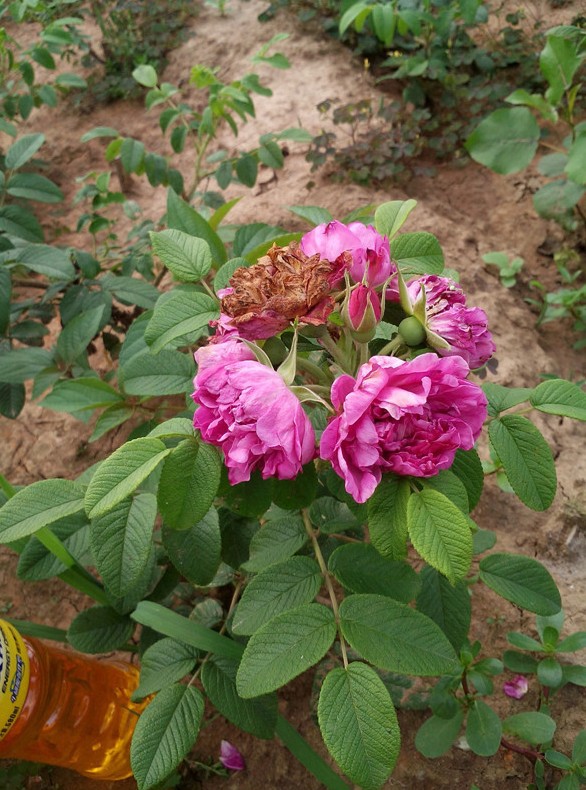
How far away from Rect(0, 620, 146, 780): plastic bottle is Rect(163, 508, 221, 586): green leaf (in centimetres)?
39

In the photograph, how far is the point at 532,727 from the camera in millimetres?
1104

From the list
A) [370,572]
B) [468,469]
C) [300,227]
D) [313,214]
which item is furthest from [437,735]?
[300,227]

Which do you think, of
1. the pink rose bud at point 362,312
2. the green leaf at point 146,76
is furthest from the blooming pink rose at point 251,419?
the green leaf at point 146,76

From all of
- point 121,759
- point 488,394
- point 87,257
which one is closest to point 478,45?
point 87,257

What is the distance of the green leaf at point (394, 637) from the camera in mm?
738

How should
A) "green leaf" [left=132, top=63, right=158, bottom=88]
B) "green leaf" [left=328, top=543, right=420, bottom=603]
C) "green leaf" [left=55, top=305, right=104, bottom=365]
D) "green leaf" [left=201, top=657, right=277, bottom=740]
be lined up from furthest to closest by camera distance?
"green leaf" [left=132, top=63, right=158, bottom=88], "green leaf" [left=55, top=305, right=104, bottom=365], "green leaf" [left=201, top=657, right=277, bottom=740], "green leaf" [left=328, top=543, right=420, bottom=603]

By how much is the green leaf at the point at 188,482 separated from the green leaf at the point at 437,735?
26.0 inches

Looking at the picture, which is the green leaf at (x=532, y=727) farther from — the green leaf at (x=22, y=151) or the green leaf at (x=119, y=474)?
the green leaf at (x=22, y=151)

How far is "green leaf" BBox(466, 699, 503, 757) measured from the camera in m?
1.08

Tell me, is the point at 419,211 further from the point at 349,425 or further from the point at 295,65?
the point at 349,425

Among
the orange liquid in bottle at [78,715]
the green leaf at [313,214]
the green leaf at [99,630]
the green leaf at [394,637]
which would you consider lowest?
the orange liquid in bottle at [78,715]

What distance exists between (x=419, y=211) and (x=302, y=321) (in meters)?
1.69

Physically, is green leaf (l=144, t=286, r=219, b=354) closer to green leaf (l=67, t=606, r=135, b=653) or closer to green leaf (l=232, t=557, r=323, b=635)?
green leaf (l=232, t=557, r=323, b=635)

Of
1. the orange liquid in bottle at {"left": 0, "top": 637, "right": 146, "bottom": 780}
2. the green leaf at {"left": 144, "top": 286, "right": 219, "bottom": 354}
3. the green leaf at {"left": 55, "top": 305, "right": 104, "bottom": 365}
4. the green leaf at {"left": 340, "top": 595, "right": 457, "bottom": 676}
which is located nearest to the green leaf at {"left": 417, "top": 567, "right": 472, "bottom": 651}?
the green leaf at {"left": 340, "top": 595, "right": 457, "bottom": 676}
